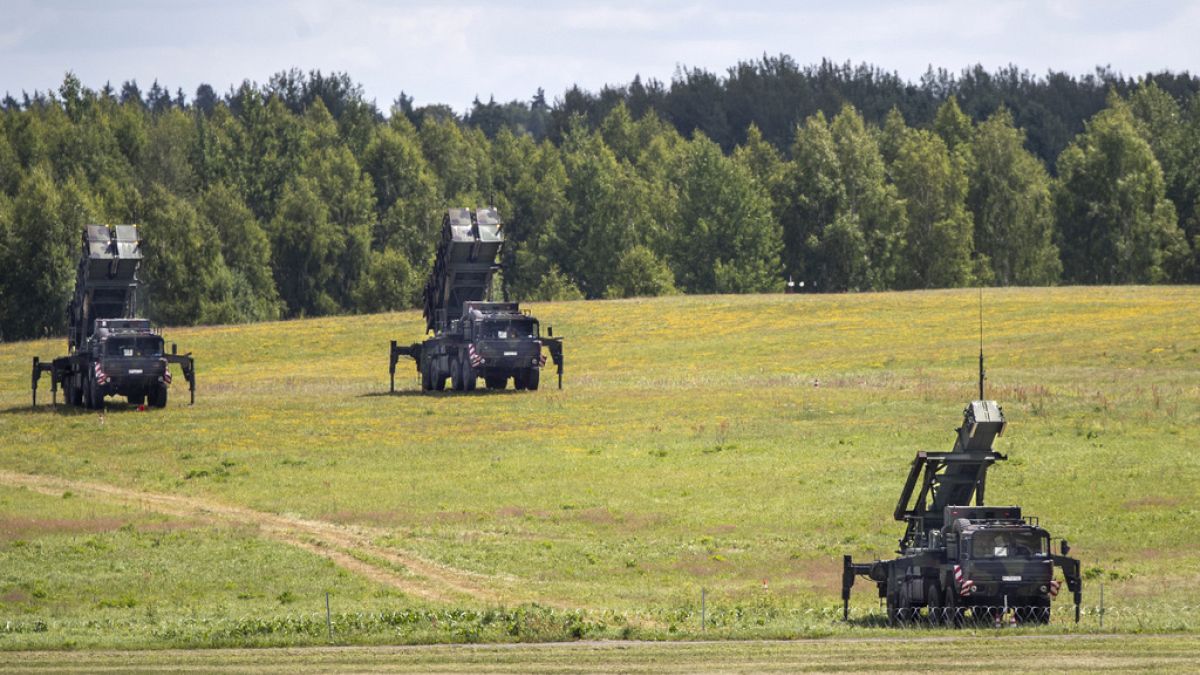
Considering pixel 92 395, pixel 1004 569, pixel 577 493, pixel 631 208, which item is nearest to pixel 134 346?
pixel 92 395

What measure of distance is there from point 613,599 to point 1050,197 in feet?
416

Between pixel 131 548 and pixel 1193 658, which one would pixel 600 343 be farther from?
pixel 1193 658

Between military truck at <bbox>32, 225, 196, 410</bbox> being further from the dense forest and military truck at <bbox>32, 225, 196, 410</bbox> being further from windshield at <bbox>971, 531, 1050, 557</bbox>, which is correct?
the dense forest

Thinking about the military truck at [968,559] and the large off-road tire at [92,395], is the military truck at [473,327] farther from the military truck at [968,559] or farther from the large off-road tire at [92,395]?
the military truck at [968,559]

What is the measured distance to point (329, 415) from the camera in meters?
69.0

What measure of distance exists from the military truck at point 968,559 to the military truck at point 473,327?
41.4m

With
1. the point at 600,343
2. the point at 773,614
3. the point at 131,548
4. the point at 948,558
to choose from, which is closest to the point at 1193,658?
the point at 948,558

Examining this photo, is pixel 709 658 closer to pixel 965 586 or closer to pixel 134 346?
pixel 965 586

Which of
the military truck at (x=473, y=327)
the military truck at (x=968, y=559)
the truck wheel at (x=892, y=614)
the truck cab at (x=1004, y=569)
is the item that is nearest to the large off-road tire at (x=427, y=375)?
the military truck at (x=473, y=327)

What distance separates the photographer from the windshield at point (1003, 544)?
30.4m

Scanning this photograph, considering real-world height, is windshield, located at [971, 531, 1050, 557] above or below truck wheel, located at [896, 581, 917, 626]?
above

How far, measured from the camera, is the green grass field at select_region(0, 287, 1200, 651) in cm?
3553

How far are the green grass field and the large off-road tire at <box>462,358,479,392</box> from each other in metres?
1.26

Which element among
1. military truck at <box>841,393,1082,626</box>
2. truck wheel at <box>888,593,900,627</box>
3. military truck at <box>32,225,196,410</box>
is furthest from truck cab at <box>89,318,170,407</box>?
truck wheel at <box>888,593,900,627</box>
